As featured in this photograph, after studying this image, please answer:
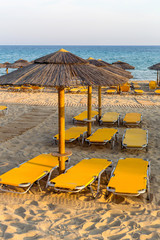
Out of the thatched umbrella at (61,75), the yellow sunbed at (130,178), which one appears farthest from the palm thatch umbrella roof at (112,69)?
the yellow sunbed at (130,178)

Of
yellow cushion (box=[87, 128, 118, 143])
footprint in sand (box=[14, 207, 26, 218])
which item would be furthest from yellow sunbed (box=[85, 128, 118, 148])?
footprint in sand (box=[14, 207, 26, 218])

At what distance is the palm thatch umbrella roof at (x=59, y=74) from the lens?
15.3 ft

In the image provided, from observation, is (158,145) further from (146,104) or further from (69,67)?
(146,104)

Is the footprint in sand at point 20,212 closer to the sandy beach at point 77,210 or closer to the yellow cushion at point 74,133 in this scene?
the sandy beach at point 77,210

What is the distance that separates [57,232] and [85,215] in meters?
0.60

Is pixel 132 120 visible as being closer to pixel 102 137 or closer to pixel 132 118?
pixel 132 118

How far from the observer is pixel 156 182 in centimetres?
538

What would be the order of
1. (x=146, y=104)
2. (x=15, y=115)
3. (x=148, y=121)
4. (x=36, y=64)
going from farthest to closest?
(x=146, y=104), (x=15, y=115), (x=148, y=121), (x=36, y=64)

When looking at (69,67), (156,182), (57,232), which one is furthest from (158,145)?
(57,232)

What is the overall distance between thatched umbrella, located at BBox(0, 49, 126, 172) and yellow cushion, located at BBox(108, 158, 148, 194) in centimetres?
115

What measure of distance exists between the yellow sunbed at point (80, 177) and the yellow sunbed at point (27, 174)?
0.36 m

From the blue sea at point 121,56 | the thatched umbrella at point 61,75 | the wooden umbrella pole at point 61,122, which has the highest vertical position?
the blue sea at point 121,56

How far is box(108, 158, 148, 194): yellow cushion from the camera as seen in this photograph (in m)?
4.49

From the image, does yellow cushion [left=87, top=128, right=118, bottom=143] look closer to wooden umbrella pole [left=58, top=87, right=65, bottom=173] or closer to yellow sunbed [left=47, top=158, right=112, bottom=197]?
yellow sunbed [left=47, top=158, right=112, bottom=197]
